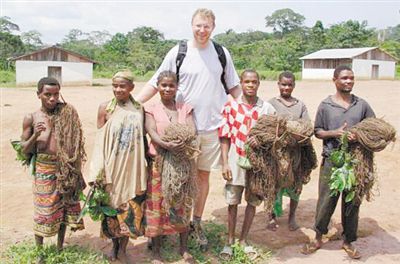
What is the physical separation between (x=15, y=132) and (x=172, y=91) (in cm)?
639

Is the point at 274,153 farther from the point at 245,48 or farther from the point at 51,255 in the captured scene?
the point at 245,48

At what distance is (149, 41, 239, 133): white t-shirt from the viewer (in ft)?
12.5

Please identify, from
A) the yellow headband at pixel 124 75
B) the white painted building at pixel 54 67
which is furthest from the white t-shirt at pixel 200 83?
the white painted building at pixel 54 67

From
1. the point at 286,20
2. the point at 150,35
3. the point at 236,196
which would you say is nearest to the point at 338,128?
the point at 236,196

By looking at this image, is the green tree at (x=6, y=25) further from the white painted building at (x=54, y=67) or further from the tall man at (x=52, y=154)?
the tall man at (x=52, y=154)

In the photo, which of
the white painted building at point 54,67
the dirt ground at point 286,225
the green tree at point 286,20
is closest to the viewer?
the dirt ground at point 286,225

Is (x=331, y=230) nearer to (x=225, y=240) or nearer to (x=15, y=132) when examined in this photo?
(x=225, y=240)

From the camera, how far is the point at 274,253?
4.16 m

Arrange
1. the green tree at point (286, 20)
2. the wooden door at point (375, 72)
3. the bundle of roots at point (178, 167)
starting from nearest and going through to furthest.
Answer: the bundle of roots at point (178, 167) → the wooden door at point (375, 72) → the green tree at point (286, 20)

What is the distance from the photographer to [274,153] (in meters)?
3.66

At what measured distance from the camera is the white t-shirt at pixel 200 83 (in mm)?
3799

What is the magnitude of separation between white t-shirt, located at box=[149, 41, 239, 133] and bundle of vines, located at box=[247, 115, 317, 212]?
0.45 m

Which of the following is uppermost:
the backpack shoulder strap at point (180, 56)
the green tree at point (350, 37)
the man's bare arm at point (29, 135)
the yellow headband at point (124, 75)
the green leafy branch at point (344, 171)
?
the green tree at point (350, 37)

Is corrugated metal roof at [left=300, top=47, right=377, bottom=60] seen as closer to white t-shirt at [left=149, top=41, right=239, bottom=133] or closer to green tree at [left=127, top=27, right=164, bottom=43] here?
green tree at [left=127, top=27, right=164, bottom=43]
